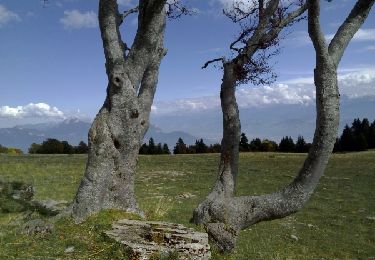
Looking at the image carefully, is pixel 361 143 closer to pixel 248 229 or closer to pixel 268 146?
pixel 268 146

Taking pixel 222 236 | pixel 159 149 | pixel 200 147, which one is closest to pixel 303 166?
pixel 222 236

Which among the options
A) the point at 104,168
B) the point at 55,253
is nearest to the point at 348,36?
the point at 104,168

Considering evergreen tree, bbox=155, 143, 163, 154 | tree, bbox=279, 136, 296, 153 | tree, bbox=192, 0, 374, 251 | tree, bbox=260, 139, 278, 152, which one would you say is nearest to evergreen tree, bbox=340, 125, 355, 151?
tree, bbox=279, 136, 296, 153

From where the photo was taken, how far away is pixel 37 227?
39.0ft

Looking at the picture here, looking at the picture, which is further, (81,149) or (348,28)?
(81,149)

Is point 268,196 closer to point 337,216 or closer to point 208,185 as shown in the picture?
point 337,216

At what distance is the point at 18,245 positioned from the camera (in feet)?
36.2

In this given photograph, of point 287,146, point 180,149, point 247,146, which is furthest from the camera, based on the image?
point 287,146

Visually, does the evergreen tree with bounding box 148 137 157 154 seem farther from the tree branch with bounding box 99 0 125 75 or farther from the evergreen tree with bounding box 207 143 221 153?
the tree branch with bounding box 99 0 125 75

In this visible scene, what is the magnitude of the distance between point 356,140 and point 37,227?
7228cm

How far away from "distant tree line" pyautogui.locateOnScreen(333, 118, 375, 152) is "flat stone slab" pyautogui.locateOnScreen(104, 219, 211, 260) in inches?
2733

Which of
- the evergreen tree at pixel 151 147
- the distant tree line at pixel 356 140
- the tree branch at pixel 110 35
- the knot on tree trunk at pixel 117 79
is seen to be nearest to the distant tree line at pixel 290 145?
the distant tree line at pixel 356 140

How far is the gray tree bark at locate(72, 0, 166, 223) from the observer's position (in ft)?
43.2

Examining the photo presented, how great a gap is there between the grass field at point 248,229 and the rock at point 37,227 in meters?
0.20
